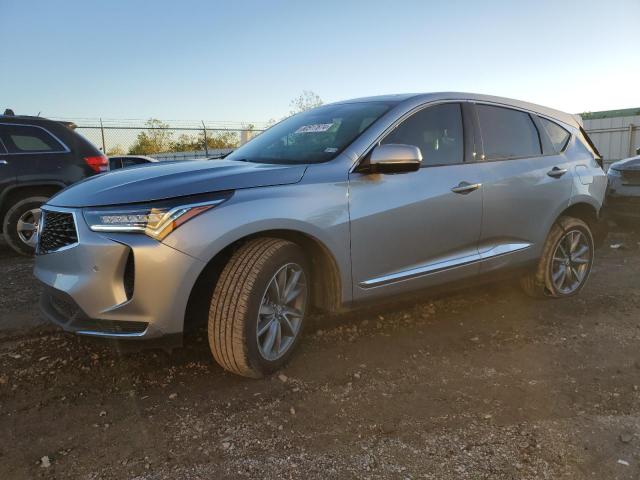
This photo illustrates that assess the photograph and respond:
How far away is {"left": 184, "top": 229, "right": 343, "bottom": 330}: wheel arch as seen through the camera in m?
2.71

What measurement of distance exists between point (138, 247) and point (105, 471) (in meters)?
0.97

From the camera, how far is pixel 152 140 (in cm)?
2020

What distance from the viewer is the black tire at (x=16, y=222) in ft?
19.8

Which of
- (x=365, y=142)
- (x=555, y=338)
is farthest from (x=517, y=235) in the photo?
(x=365, y=142)

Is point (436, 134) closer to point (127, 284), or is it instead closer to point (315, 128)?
point (315, 128)

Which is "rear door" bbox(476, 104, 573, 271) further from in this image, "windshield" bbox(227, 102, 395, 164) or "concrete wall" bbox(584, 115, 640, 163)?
"concrete wall" bbox(584, 115, 640, 163)

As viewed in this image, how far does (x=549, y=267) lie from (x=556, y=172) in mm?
788

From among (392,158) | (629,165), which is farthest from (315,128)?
(629,165)

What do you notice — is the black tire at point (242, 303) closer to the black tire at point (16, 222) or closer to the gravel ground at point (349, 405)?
the gravel ground at point (349, 405)

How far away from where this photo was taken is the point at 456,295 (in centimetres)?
450

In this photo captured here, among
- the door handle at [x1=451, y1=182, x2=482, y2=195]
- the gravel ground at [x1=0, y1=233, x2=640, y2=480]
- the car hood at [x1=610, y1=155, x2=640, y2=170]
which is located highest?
the door handle at [x1=451, y1=182, x2=482, y2=195]

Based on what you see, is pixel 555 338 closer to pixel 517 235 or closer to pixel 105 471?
pixel 517 235

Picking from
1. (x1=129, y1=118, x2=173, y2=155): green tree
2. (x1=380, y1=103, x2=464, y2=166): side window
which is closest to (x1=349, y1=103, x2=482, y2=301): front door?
(x1=380, y1=103, x2=464, y2=166): side window

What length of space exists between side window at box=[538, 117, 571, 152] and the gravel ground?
60.1 inches
